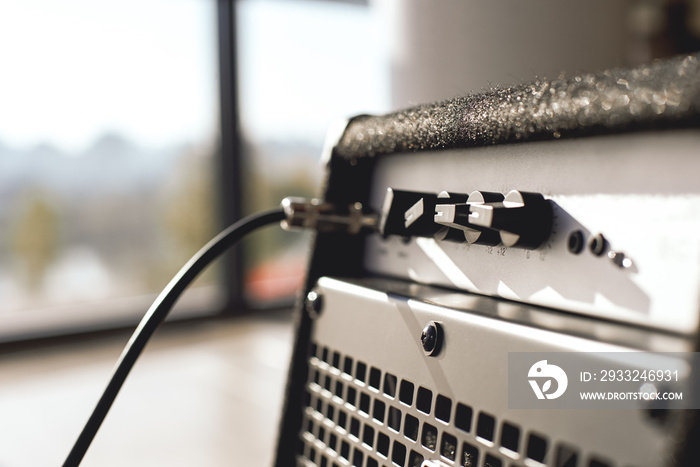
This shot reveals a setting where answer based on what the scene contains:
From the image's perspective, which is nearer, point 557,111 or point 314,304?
point 557,111

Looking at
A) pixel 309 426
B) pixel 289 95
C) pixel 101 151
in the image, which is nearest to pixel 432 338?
pixel 309 426

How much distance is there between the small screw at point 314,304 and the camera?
1.30 feet

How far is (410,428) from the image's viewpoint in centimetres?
32

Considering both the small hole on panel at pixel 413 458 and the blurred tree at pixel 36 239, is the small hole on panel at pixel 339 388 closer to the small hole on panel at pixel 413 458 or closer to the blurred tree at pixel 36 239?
the small hole on panel at pixel 413 458

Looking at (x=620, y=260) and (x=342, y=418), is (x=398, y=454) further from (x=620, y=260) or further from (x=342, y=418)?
(x=620, y=260)

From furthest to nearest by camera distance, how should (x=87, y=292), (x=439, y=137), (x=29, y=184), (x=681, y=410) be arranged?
(x=87, y=292), (x=29, y=184), (x=439, y=137), (x=681, y=410)

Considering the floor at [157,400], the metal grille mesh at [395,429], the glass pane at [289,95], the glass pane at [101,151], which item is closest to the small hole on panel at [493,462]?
the metal grille mesh at [395,429]

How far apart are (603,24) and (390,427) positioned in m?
0.80

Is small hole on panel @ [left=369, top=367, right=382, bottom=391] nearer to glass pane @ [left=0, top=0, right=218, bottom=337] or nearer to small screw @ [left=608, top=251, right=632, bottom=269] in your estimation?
small screw @ [left=608, top=251, right=632, bottom=269]

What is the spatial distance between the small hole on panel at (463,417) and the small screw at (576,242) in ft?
0.30

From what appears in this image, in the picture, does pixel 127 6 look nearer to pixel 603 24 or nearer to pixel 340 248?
pixel 603 24

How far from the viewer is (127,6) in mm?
1996

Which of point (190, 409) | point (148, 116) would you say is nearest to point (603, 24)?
point (190, 409)

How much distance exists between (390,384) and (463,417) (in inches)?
2.3
